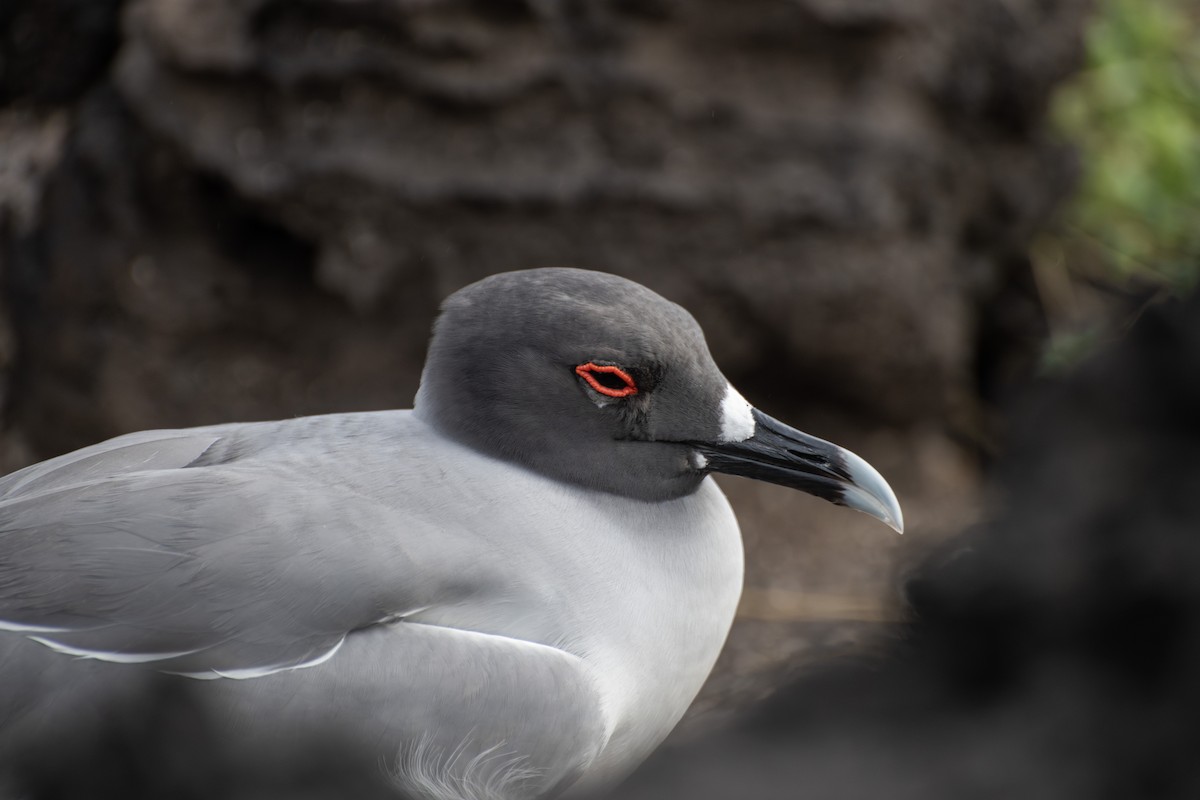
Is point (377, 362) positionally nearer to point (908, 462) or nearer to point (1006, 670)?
point (908, 462)

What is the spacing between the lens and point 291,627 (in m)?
2.52

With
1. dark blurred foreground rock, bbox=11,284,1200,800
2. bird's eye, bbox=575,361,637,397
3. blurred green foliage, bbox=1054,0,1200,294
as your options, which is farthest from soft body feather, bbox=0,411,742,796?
blurred green foliage, bbox=1054,0,1200,294

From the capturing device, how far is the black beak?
2.96 metres

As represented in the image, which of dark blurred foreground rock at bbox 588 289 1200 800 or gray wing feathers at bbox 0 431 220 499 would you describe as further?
gray wing feathers at bbox 0 431 220 499

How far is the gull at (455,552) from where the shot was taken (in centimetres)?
249

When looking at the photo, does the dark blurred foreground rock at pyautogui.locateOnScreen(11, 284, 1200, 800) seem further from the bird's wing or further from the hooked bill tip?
the hooked bill tip

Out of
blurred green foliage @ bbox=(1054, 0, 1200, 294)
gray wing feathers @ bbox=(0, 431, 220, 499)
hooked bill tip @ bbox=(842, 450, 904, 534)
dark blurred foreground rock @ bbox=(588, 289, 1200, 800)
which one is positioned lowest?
blurred green foliage @ bbox=(1054, 0, 1200, 294)

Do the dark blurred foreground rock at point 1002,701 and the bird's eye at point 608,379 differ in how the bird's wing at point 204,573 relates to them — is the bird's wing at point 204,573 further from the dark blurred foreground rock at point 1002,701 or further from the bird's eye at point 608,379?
the dark blurred foreground rock at point 1002,701

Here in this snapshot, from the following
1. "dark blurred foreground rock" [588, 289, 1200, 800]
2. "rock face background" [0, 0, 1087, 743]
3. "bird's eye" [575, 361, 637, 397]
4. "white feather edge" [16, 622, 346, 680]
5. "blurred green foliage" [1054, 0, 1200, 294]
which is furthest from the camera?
"blurred green foliage" [1054, 0, 1200, 294]

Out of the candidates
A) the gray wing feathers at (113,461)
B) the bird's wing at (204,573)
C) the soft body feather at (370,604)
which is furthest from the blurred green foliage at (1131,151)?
the bird's wing at (204,573)

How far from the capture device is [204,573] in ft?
8.23

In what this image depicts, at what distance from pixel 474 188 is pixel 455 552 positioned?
9.84 ft

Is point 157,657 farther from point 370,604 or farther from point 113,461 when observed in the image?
point 113,461

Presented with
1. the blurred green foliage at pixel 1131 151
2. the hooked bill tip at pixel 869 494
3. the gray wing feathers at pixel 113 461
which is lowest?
the blurred green foliage at pixel 1131 151
